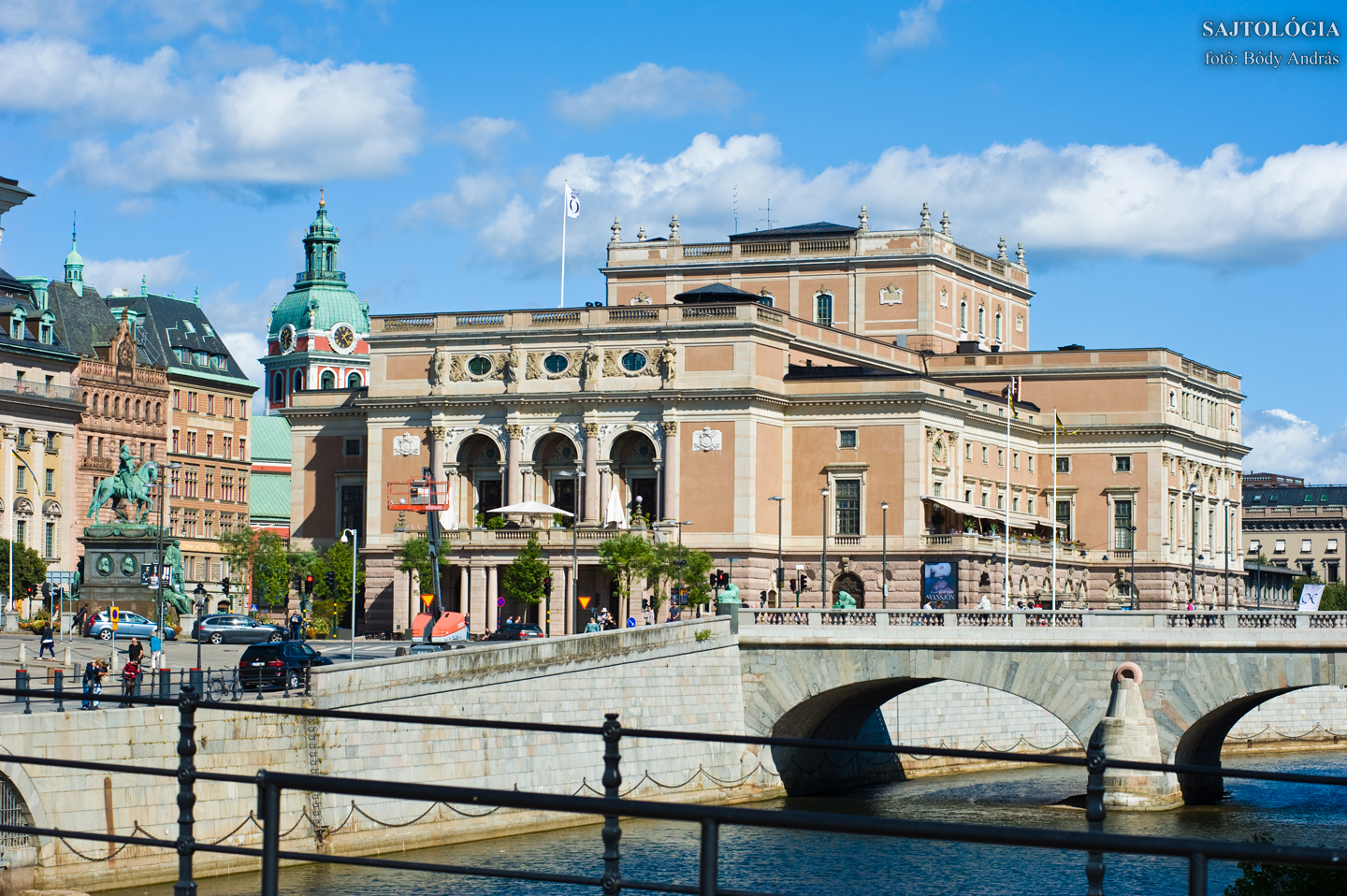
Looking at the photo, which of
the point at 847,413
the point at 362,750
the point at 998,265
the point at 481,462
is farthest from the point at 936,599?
the point at 362,750

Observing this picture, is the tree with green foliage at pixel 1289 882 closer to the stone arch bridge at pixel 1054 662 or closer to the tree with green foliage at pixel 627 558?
the stone arch bridge at pixel 1054 662

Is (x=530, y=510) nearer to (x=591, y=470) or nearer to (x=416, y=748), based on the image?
(x=591, y=470)

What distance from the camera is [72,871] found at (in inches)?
1502

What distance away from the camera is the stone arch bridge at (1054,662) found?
54844 mm

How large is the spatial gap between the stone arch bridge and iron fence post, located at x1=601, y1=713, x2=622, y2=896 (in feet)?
152

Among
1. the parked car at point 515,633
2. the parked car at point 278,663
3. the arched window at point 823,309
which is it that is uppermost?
the arched window at point 823,309

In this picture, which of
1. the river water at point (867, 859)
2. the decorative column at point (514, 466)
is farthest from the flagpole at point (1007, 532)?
the river water at point (867, 859)

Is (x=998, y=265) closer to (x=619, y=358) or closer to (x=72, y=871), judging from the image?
(x=619, y=358)

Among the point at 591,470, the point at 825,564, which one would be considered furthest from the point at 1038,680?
the point at 591,470

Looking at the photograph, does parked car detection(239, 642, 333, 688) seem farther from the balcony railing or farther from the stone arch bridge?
the balcony railing

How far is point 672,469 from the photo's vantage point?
9962 cm

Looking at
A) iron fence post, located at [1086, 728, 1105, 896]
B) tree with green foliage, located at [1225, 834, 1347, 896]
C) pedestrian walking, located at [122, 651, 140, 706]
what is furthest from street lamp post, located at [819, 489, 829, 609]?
iron fence post, located at [1086, 728, 1105, 896]

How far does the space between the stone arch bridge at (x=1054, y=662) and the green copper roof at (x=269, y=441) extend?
124 metres

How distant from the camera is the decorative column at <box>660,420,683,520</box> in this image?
99375 mm
